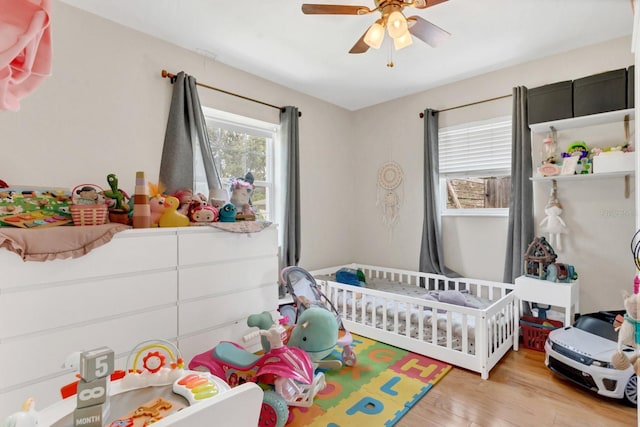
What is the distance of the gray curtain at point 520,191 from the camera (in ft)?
8.84

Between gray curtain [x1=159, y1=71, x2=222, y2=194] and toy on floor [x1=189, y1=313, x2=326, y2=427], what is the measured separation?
1.28m

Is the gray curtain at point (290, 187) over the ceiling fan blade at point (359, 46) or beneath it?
beneath

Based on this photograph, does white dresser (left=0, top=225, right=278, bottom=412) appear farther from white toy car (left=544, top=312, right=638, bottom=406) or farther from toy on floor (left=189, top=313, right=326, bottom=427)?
white toy car (left=544, top=312, right=638, bottom=406)

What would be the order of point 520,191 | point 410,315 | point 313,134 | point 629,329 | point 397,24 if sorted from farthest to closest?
point 313,134 → point 520,191 → point 410,315 → point 397,24 → point 629,329

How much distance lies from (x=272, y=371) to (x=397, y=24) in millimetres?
1939

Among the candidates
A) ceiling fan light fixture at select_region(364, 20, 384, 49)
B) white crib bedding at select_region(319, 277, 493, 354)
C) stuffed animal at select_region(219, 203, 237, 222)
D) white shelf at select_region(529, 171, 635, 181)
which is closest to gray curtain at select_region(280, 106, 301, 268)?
white crib bedding at select_region(319, 277, 493, 354)

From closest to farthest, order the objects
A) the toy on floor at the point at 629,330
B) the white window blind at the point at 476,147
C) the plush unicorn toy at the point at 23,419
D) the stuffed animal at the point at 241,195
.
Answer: the plush unicorn toy at the point at 23,419, the toy on floor at the point at 629,330, the stuffed animal at the point at 241,195, the white window blind at the point at 476,147

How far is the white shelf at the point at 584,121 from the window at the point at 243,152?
2370mm

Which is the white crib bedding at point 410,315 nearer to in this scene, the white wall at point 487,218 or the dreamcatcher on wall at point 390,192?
the white wall at point 487,218

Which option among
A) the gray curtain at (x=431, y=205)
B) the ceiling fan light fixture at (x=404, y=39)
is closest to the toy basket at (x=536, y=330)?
the gray curtain at (x=431, y=205)

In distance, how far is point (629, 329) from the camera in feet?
3.66

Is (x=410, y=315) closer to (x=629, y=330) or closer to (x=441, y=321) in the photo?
(x=441, y=321)

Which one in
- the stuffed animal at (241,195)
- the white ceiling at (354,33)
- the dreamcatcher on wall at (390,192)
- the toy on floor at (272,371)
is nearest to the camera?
the toy on floor at (272,371)

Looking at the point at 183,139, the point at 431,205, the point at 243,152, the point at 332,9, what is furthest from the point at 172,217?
the point at 431,205
